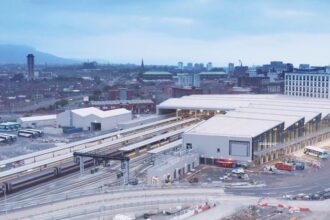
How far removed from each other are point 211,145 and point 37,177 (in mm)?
5384

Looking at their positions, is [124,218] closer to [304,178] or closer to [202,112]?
[304,178]

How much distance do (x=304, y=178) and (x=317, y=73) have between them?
→ 18.3 meters

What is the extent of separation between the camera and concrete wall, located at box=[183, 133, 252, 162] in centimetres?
1432

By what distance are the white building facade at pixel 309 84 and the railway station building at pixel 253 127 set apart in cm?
806

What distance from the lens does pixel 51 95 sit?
4209 cm

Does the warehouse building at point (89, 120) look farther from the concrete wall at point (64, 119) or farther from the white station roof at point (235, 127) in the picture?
the white station roof at point (235, 127)

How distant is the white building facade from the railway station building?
8063 millimetres

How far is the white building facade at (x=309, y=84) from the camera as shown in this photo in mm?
29172

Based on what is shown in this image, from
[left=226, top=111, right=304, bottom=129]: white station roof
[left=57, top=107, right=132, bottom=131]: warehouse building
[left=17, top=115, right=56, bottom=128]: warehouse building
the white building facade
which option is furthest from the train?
the white building facade

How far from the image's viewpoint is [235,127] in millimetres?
15477

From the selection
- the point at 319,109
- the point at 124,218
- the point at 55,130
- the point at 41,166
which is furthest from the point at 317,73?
the point at 124,218

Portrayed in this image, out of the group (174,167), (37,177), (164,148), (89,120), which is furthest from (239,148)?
(89,120)

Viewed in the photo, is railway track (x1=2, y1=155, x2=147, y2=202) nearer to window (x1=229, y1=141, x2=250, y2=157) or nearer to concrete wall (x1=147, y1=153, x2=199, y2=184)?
concrete wall (x1=147, y1=153, x2=199, y2=184)

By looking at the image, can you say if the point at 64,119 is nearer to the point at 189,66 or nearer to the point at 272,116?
the point at 272,116
